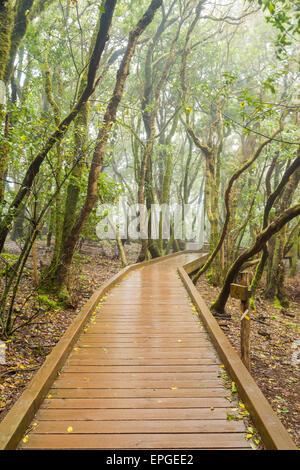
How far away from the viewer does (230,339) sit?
731 cm

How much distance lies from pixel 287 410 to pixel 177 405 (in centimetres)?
223

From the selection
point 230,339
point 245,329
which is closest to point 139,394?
point 245,329

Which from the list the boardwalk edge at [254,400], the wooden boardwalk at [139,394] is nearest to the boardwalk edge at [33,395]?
the wooden boardwalk at [139,394]

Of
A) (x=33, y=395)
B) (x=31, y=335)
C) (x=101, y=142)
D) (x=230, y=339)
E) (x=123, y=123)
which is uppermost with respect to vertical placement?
(x=123, y=123)

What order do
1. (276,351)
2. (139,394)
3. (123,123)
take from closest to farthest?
1. (139,394)
2. (276,351)
3. (123,123)

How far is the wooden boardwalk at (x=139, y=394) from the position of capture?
2.82m

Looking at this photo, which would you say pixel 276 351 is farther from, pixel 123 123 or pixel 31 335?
pixel 123 123

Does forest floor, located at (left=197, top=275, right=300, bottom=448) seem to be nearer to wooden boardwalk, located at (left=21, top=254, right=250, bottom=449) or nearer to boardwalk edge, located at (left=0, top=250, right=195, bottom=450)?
wooden boardwalk, located at (left=21, top=254, right=250, bottom=449)

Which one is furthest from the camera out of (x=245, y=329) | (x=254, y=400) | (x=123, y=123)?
(x=123, y=123)

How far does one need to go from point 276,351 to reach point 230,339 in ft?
3.38

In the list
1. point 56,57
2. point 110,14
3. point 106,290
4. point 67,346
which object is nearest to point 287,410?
point 67,346
